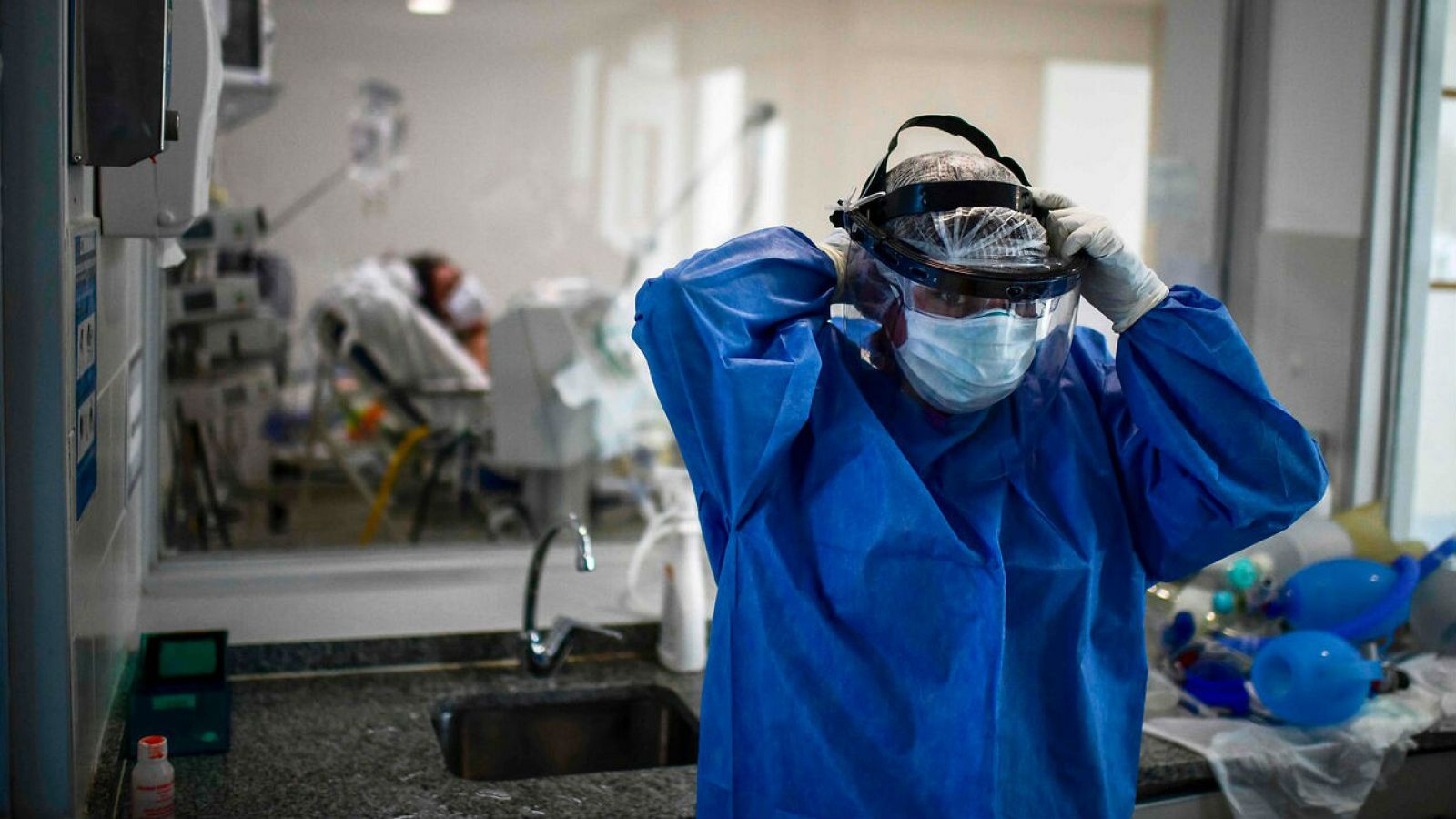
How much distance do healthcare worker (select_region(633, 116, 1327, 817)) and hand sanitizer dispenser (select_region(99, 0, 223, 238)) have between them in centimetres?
66

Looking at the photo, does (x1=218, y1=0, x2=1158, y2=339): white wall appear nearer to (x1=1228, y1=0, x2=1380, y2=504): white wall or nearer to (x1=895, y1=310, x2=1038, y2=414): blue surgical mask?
(x1=1228, y1=0, x2=1380, y2=504): white wall

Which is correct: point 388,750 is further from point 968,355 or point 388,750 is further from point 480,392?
point 480,392

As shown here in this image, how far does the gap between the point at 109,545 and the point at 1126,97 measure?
12.3ft

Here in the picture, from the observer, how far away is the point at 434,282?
194 inches

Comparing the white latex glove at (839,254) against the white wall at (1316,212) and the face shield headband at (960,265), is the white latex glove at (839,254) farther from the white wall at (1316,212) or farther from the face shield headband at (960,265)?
the white wall at (1316,212)

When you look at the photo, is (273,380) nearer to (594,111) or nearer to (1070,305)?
(594,111)

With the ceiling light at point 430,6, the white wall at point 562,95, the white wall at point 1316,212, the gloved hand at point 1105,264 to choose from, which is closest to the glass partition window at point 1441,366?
the white wall at point 1316,212

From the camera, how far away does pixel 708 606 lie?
87.9 inches

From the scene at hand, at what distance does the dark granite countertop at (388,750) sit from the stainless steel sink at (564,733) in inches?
0.9

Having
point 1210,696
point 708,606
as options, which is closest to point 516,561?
point 708,606

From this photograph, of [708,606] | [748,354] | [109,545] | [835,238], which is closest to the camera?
[748,354]

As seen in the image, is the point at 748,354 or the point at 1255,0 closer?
the point at 748,354

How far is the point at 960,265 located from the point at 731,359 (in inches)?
9.0

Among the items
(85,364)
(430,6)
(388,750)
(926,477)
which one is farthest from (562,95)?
(926,477)
